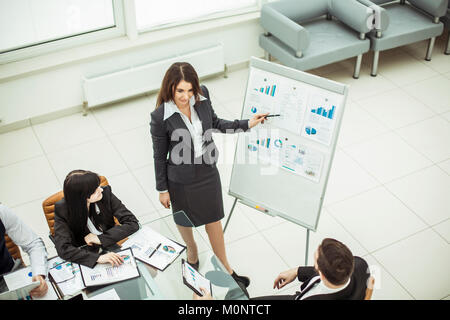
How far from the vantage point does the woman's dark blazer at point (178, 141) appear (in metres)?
3.18

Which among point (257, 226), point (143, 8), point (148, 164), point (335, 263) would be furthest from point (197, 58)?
point (335, 263)

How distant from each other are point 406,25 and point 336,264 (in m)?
4.52

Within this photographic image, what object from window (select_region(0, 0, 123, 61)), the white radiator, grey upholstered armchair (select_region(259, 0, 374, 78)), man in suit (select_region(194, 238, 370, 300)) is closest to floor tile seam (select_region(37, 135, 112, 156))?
the white radiator

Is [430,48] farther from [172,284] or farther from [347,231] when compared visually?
[172,284]

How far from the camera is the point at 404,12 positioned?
6387 mm

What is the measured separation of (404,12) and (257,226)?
3760 mm

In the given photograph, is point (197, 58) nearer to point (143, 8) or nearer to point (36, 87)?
point (143, 8)

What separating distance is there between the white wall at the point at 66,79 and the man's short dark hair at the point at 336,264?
3.71 meters

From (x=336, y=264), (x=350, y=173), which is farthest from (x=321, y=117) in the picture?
(x=350, y=173)

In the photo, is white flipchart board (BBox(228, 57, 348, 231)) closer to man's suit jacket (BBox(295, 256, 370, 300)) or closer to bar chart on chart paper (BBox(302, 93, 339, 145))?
bar chart on chart paper (BBox(302, 93, 339, 145))

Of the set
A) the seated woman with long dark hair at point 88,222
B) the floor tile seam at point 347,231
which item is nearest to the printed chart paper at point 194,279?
the seated woman with long dark hair at point 88,222

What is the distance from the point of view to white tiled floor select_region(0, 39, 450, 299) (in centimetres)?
405

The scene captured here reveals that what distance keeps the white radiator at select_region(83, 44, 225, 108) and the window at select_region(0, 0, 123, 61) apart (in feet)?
1.52

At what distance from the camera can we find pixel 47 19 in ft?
17.0
